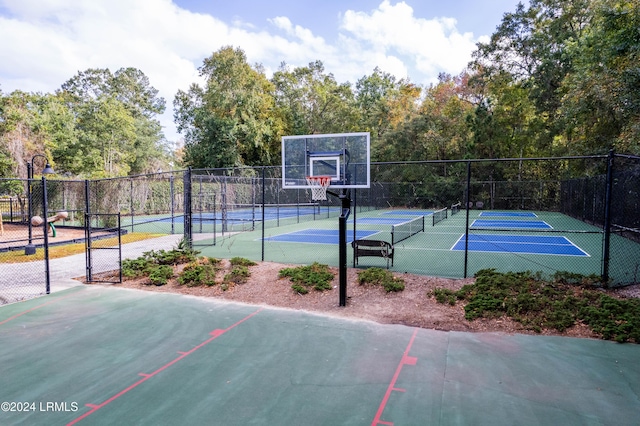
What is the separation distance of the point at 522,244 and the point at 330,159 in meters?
9.80

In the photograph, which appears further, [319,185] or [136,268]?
[136,268]

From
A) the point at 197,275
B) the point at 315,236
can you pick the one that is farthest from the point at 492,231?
the point at 197,275

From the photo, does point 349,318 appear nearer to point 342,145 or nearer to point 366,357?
point 366,357

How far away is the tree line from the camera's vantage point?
15.9m

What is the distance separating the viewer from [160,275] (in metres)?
9.19

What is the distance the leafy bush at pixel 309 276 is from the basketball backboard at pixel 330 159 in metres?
2.01

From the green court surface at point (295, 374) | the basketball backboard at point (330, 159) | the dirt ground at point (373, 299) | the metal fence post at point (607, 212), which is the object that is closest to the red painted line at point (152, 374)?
the green court surface at point (295, 374)

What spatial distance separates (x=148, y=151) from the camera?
140 ft

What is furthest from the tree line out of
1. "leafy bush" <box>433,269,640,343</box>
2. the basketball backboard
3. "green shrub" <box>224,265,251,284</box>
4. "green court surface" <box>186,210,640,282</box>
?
"green shrub" <box>224,265,251,284</box>

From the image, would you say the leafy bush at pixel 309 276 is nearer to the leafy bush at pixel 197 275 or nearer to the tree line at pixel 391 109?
the leafy bush at pixel 197 275

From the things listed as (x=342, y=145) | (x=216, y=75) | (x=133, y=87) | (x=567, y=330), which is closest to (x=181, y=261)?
(x=342, y=145)

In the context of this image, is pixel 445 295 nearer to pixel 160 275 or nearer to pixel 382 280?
pixel 382 280

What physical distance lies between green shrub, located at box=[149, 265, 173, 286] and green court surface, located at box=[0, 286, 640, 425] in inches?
84.2

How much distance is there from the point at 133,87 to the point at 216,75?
21.7 meters
